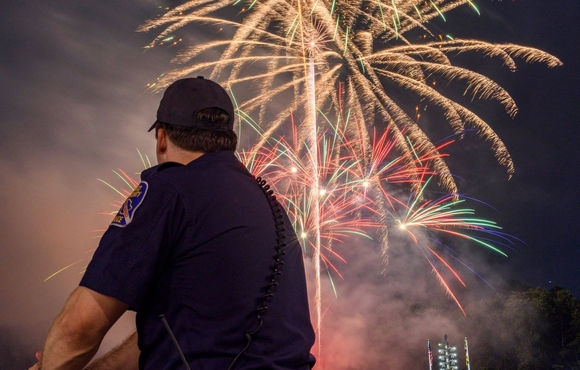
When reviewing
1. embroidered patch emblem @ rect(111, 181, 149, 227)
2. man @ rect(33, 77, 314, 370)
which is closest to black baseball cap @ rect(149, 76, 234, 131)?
man @ rect(33, 77, 314, 370)

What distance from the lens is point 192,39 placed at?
13.4 m

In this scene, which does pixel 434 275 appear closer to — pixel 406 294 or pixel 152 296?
pixel 406 294

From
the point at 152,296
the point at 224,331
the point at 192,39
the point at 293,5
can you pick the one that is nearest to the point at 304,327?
the point at 224,331

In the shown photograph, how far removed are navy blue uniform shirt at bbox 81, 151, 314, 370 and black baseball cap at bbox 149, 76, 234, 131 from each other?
174mm

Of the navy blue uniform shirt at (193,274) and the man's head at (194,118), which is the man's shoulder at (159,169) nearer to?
the navy blue uniform shirt at (193,274)

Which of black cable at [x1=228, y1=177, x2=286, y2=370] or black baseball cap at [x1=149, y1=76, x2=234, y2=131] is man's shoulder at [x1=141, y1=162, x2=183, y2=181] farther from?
black cable at [x1=228, y1=177, x2=286, y2=370]

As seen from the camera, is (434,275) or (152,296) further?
(434,275)

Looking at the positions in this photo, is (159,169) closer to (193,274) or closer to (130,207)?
(130,207)

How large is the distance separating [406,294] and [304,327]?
80.0ft

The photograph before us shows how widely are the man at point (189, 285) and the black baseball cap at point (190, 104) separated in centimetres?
14

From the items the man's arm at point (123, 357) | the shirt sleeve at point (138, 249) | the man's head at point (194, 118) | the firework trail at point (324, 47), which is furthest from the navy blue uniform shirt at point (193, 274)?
the firework trail at point (324, 47)

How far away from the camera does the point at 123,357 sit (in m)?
1.51

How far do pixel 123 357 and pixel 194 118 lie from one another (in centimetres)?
68

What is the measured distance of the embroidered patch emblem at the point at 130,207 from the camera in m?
1.20
